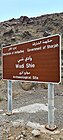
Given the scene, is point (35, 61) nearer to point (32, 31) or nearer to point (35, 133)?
point (35, 133)

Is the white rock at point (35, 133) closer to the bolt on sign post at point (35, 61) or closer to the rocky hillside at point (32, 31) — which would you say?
the bolt on sign post at point (35, 61)

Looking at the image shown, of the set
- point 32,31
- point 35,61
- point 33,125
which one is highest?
point 32,31

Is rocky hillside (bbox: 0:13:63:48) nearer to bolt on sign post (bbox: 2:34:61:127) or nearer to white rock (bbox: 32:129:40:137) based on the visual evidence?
bolt on sign post (bbox: 2:34:61:127)

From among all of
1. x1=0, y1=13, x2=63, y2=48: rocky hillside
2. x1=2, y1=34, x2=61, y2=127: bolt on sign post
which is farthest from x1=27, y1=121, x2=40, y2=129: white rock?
x1=0, y1=13, x2=63, y2=48: rocky hillside

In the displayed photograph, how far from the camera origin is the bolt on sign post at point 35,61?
Result: 19.5ft

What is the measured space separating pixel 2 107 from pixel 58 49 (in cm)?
455

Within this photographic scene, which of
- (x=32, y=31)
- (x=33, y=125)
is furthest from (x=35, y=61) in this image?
(x=32, y=31)

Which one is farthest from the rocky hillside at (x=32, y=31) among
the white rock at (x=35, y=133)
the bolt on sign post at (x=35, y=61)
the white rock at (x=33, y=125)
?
the white rock at (x=35, y=133)

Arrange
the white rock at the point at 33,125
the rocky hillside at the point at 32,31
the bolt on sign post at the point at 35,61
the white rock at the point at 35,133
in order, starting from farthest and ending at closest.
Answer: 1. the rocky hillside at the point at 32,31
2. the white rock at the point at 33,125
3. the bolt on sign post at the point at 35,61
4. the white rock at the point at 35,133

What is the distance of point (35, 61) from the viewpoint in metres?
6.77

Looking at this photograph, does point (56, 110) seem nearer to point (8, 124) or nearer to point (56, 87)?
point (8, 124)

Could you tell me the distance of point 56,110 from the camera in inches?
333

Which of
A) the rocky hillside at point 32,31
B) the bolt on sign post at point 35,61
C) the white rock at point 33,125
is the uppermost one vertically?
the rocky hillside at point 32,31

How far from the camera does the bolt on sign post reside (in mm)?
5930
